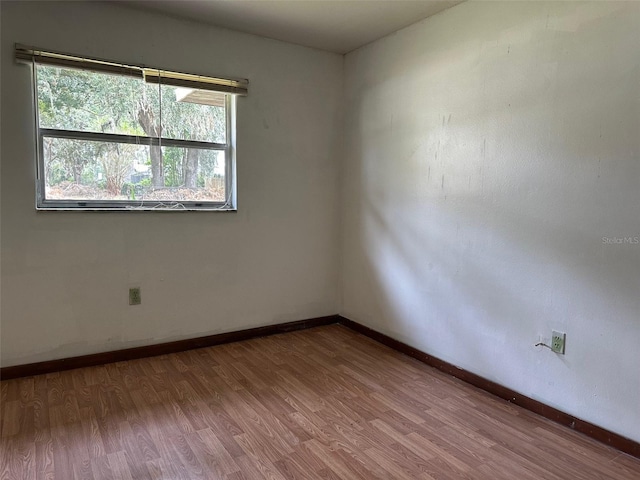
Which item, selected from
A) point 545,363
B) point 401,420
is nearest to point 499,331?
point 545,363

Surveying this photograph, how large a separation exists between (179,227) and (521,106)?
2220 millimetres

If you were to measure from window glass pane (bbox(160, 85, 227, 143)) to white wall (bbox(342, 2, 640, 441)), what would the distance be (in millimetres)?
1128

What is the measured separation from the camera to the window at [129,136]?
2520mm

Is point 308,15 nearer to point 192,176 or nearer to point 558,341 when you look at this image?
point 192,176

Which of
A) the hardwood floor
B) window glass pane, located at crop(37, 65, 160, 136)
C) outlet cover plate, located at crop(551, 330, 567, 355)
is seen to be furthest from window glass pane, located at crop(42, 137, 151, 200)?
outlet cover plate, located at crop(551, 330, 567, 355)

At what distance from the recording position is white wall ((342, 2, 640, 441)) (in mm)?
1860

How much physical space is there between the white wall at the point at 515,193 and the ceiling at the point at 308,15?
15 cm

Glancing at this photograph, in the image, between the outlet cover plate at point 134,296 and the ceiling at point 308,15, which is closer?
the ceiling at point 308,15

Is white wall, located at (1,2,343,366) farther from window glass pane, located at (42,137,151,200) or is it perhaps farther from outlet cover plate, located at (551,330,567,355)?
outlet cover plate, located at (551,330,567,355)

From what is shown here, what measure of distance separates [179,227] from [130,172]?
1.54 feet

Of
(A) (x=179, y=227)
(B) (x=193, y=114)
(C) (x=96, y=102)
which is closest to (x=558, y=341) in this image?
(A) (x=179, y=227)

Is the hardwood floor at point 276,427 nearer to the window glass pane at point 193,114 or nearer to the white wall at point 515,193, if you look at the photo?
the white wall at point 515,193

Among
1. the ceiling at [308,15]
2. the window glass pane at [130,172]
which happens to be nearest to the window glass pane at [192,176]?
the window glass pane at [130,172]

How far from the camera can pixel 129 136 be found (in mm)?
2729
